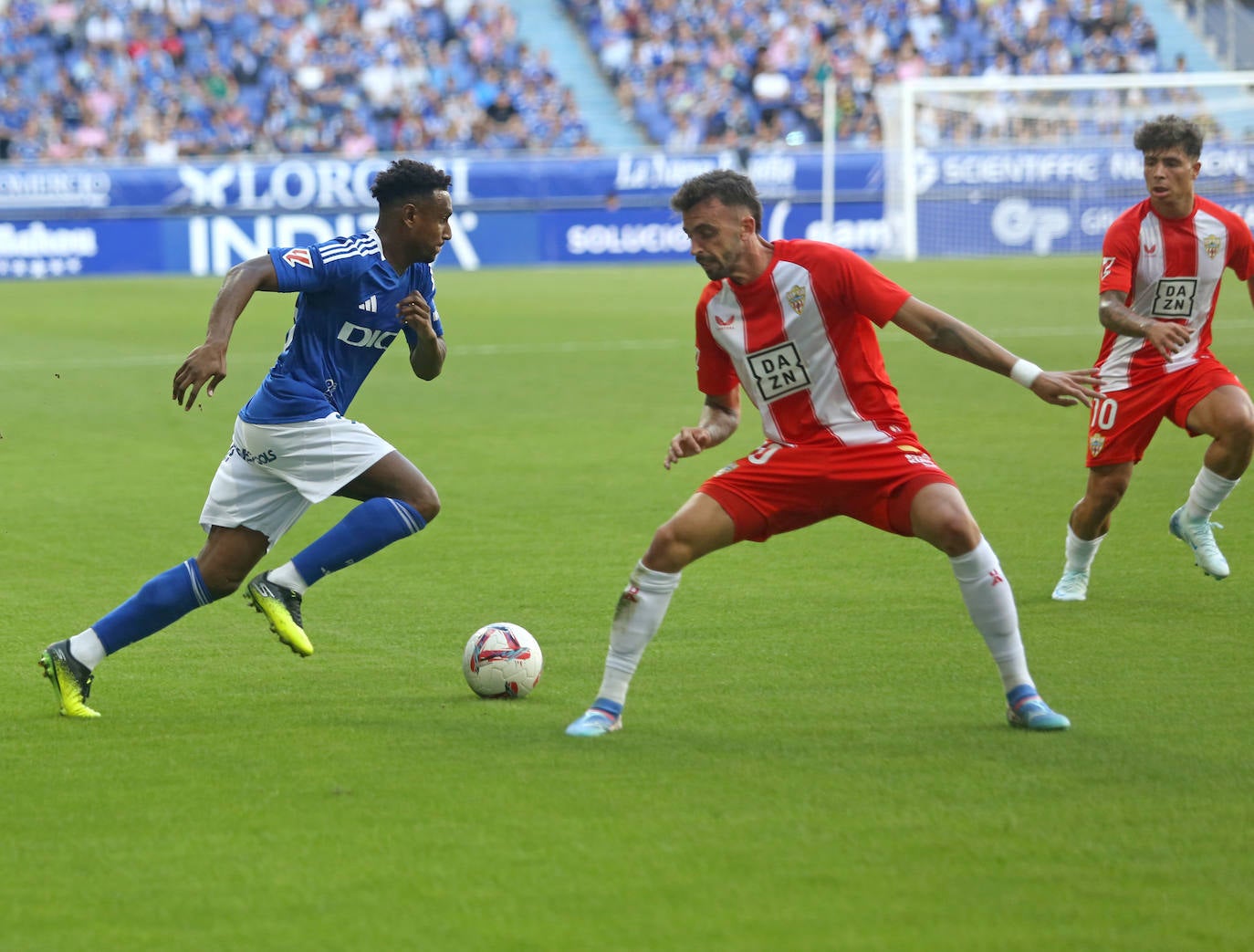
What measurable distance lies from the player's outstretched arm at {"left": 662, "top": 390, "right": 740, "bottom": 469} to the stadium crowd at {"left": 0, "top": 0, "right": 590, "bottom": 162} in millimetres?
28529

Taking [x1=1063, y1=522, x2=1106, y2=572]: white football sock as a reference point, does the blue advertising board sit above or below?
above

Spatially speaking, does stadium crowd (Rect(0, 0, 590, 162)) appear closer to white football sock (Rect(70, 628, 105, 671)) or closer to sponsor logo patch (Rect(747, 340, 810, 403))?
white football sock (Rect(70, 628, 105, 671))

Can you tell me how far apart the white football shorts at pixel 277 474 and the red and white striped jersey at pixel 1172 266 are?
3530mm

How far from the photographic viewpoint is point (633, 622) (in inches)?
212

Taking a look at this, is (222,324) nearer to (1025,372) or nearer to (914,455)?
(914,455)

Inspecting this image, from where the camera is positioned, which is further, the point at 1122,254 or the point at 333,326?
the point at 1122,254

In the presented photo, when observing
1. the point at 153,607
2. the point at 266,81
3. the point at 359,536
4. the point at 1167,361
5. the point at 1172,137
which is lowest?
the point at 153,607

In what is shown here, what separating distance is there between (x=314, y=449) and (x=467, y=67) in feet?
108

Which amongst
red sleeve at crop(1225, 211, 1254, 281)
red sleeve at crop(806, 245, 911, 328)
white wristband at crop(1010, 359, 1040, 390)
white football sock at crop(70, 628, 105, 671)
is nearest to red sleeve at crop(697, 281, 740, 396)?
red sleeve at crop(806, 245, 911, 328)

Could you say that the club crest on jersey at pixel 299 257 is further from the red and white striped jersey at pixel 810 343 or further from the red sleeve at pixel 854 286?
the red sleeve at pixel 854 286

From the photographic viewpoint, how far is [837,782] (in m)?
4.84

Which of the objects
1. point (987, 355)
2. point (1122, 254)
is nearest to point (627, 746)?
point (987, 355)

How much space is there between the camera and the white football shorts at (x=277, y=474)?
233 inches

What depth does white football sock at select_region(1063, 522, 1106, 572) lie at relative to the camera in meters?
7.57
